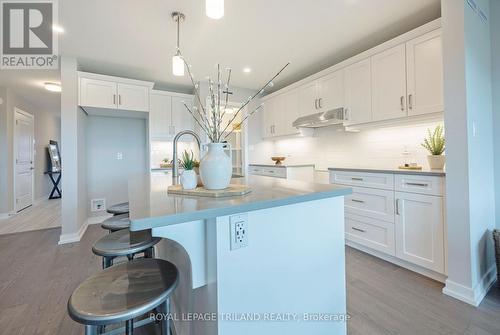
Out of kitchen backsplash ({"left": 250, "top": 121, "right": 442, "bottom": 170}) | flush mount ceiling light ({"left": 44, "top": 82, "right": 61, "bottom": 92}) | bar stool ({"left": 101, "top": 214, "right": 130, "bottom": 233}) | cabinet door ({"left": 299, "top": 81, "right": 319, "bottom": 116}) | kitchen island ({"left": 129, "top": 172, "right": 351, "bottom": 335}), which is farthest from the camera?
flush mount ceiling light ({"left": 44, "top": 82, "right": 61, "bottom": 92})

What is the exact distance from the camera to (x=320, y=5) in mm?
2195

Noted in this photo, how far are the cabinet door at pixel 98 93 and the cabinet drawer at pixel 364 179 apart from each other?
11.3 ft

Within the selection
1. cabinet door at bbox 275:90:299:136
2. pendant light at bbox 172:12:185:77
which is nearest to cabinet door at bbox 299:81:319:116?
cabinet door at bbox 275:90:299:136

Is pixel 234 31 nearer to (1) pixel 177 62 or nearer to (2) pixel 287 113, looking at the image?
(1) pixel 177 62

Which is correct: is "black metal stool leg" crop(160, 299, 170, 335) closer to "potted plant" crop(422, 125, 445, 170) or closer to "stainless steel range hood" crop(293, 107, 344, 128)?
"potted plant" crop(422, 125, 445, 170)

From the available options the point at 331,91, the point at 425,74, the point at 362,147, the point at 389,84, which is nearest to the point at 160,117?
the point at 331,91

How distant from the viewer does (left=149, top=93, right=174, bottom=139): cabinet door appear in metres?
4.02

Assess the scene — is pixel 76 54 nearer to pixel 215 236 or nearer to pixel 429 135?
pixel 215 236

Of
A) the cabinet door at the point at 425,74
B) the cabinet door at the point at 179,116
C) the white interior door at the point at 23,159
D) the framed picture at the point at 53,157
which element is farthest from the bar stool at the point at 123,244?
the framed picture at the point at 53,157

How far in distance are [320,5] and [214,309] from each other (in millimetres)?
2610

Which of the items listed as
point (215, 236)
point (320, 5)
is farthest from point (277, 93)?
point (215, 236)

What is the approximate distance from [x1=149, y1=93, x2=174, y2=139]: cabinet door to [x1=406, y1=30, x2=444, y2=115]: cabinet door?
361 centimetres

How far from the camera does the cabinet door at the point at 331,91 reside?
10.5ft

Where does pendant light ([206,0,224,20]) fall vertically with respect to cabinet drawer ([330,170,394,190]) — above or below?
above
